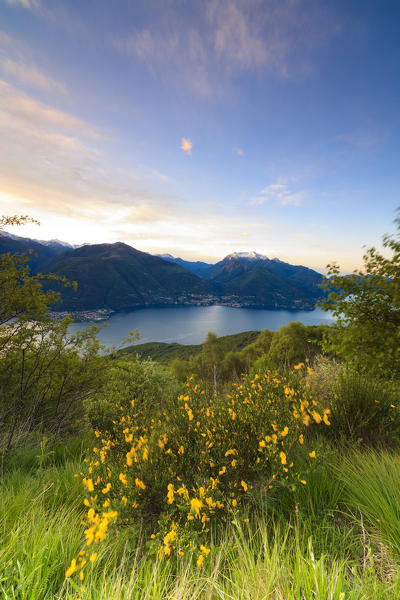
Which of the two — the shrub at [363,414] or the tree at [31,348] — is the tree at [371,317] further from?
the tree at [31,348]

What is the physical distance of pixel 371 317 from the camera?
5488 millimetres

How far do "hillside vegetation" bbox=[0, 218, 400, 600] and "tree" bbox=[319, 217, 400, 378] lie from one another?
0.04 meters

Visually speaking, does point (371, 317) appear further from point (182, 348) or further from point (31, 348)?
point (182, 348)

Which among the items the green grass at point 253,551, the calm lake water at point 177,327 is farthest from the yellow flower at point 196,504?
the calm lake water at point 177,327

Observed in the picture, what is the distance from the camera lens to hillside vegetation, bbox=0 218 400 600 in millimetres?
1803

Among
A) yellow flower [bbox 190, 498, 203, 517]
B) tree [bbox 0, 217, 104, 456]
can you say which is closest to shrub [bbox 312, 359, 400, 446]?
yellow flower [bbox 190, 498, 203, 517]

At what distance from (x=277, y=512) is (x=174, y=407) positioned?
2250 millimetres

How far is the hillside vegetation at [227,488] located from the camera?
180cm

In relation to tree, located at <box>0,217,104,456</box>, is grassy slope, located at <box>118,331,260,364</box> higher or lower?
lower

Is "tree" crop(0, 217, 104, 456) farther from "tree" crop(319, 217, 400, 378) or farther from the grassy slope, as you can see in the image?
the grassy slope

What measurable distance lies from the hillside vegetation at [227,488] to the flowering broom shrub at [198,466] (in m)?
0.02

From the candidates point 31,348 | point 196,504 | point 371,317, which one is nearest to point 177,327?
point 31,348

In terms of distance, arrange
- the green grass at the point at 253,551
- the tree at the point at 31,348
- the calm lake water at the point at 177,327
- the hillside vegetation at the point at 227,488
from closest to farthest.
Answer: the green grass at the point at 253,551 → the hillside vegetation at the point at 227,488 → the tree at the point at 31,348 → the calm lake water at the point at 177,327

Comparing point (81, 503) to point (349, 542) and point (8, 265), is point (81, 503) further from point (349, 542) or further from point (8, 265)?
point (8, 265)
